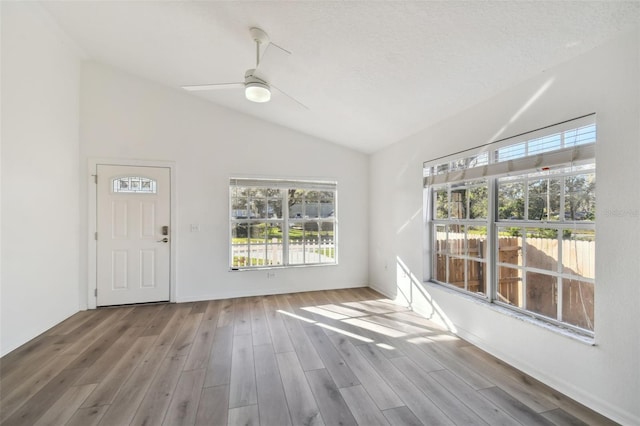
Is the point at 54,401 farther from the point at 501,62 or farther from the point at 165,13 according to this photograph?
the point at 501,62

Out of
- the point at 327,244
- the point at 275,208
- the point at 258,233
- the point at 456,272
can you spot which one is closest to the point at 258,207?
the point at 275,208

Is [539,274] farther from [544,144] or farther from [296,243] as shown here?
[296,243]

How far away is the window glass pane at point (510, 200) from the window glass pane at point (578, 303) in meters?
0.65

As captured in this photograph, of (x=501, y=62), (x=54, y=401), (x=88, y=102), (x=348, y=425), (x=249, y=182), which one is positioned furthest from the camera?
(x=249, y=182)

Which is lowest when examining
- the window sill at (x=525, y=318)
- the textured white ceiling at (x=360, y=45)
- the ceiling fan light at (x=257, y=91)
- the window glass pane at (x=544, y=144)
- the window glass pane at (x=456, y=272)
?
the window sill at (x=525, y=318)

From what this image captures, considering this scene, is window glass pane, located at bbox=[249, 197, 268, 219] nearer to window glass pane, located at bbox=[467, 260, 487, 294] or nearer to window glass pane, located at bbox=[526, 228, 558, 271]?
window glass pane, located at bbox=[467, 260, 487, 294]

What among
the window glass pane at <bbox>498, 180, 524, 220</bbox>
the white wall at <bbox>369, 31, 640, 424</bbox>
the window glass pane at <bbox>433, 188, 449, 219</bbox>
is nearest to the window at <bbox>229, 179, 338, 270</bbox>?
the window glass pane at <bbox>433, 188, 449, 219</bbox>

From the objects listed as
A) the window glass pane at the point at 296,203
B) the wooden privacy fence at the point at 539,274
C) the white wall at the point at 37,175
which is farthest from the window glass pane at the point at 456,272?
the white wall at the point at 37,175

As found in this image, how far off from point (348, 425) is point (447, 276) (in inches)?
86.2

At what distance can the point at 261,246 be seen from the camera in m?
4.43

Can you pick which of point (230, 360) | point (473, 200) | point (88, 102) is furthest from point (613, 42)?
point (88, 102)

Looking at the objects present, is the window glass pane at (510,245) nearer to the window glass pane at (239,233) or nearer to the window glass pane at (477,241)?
the window glass pane at (477,241)

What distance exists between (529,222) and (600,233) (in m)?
0.56

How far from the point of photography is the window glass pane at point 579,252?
192 cm
